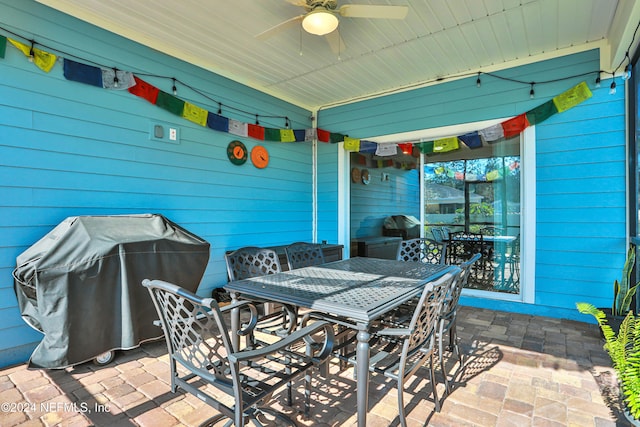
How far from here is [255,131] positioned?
454 cm

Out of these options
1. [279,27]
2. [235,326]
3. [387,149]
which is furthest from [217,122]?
[235,326]

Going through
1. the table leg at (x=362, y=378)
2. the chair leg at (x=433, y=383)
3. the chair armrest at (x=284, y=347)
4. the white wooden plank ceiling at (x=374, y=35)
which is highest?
the white wooden plank ceiling at (x=374, y=35)

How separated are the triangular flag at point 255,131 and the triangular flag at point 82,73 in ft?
5.82

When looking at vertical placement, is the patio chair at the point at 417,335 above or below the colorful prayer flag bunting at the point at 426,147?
below

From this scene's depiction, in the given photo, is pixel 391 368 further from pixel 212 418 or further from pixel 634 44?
pixel 634 44

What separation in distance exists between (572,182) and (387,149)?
2312 mm

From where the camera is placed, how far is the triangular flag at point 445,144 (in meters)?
4.42

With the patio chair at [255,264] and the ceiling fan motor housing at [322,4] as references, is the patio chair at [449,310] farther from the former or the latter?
the ceiling fan motor housing at [322,4]

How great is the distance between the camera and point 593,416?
1.97m

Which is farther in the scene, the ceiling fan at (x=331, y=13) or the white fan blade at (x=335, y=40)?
the white fan blade at (x=335, y=40)

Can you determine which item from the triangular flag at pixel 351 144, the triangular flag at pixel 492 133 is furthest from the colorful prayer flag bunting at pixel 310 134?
the triangular flag at pixel 492 133

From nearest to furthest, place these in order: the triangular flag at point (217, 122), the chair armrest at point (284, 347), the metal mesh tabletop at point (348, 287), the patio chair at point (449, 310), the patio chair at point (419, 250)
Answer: the chair armrest at point (284, 347)
the metal mesh tabletop at point (348, 287)
the patio chair at point (449, 310)
the patio chair at point (419, 250)
the triangular flag at point (217, 122)

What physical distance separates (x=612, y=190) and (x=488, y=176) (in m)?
1.27

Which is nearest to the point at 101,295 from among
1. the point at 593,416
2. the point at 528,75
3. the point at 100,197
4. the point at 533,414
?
the point at 100,197
